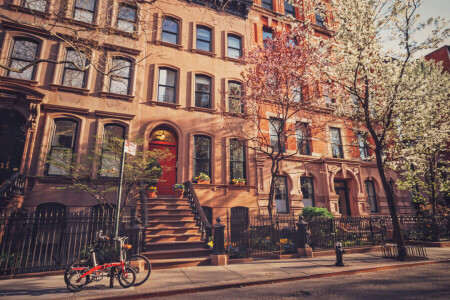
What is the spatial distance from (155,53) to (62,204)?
9187mm

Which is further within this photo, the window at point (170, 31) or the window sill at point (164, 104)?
the window at point (170, 31)

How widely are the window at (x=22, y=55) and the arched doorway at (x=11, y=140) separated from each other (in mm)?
1999

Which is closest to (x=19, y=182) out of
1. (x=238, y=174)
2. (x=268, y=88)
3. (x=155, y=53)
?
(x=155, y=53)

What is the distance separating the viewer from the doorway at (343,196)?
16078 millimetres

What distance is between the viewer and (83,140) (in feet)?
35.8

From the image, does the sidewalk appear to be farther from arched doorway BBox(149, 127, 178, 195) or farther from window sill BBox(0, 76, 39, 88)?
window sill BBox(0, 76, 39, 88)

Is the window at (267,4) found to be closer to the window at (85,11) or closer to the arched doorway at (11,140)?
the window at (85,11)

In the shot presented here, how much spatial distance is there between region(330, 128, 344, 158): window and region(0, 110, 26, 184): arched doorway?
1770cm

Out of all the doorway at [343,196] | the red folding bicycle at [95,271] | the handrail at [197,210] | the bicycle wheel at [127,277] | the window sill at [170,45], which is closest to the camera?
the red folding bicycle at [95,271]

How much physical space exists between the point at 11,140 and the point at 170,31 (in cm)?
1014

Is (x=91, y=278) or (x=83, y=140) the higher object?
(x=83, y=140)

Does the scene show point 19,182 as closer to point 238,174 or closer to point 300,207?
point 238,174

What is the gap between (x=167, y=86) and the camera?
13.3 m

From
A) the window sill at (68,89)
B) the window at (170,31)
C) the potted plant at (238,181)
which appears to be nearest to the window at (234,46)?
the window at (170,31)
